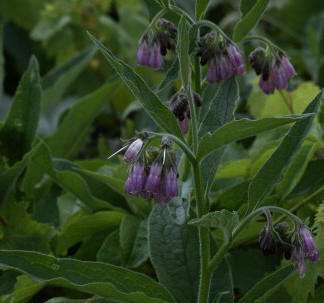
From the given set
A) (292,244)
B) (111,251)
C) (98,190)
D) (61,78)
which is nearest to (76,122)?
(61,78)

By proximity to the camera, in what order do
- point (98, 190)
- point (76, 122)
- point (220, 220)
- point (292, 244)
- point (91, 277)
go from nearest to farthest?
1. point (220, 220)
2. point (292, 244)
3. point (91, 277)
4. point (98, 190)
5. point (76, 122)

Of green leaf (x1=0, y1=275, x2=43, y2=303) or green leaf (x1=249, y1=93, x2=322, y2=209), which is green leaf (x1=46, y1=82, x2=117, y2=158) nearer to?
green leaf (x1=0, y1=275, x2=43, y2=303)

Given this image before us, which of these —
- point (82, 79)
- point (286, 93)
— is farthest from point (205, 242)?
point (82, 79)

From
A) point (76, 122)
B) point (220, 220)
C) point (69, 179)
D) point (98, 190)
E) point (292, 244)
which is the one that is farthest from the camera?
point (76, 122)

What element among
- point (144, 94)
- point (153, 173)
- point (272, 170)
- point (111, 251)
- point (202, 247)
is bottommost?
point (111, 251)

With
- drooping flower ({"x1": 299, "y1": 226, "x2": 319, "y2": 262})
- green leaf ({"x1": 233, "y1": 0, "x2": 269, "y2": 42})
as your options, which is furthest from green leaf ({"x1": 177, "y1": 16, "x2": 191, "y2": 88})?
drooping flower ({"x1": 299, "y1": 226, "x2": 319, "y2": 262})

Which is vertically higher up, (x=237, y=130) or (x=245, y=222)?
(x=237, y=130)

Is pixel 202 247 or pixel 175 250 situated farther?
pixel 175 250

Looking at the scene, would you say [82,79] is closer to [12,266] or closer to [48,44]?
[48,44]

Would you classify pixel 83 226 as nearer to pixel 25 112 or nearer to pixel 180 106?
pixel 25 112
